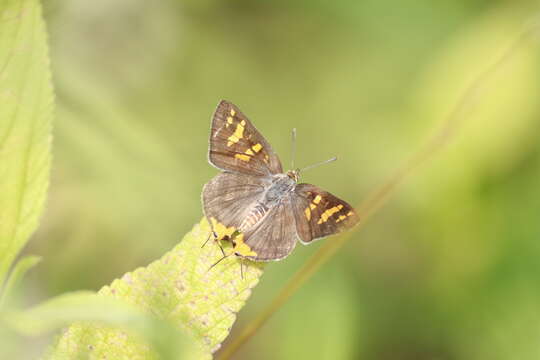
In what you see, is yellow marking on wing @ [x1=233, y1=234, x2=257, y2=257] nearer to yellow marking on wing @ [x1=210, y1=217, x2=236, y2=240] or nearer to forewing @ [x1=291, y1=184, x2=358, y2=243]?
yellow marking on wing @ [x1=210, y1=217, x2=236, y2=240]

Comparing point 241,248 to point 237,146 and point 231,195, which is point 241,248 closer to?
point 231,195

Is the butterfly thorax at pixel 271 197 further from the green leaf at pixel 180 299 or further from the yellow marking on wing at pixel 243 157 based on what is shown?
the green leaf at pixel 180 299

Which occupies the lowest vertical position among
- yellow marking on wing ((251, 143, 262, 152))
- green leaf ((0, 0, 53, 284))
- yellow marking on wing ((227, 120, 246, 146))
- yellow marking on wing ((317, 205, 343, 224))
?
yellow marking on wing ((317, 205, 343, 224))

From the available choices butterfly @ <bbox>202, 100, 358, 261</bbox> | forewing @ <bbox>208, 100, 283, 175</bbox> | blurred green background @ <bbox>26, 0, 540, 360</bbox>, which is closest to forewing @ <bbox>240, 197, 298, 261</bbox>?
butterfly @ <bbox>202, 100, 358, 261</bbox>

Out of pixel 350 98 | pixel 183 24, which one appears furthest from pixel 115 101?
pixel 350 98

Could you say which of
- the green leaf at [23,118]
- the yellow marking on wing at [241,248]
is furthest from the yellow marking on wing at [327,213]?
the green leaf at [23,118]

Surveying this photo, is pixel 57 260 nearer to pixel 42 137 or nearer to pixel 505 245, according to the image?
pixel 42 137
